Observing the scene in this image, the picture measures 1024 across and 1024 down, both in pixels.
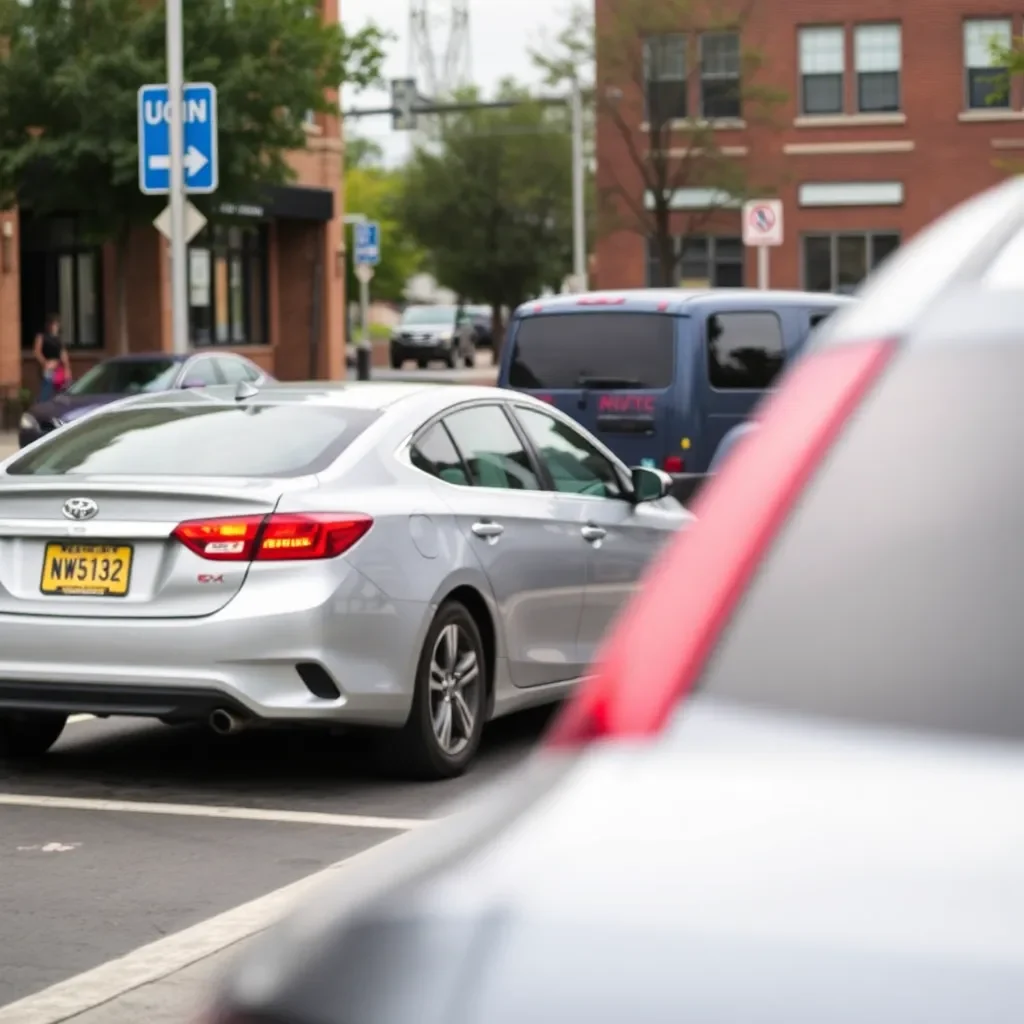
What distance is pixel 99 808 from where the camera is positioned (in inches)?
321

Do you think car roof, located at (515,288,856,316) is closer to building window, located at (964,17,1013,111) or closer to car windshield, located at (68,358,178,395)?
car windshield, located at (68,358,178,395)

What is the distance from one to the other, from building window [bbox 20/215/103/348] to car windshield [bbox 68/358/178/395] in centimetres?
1573

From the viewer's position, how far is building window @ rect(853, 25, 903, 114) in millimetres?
57000

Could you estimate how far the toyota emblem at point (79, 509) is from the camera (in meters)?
8.19

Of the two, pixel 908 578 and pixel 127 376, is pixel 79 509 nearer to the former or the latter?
pixel 908 578

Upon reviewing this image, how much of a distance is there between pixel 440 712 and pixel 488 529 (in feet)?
2.47

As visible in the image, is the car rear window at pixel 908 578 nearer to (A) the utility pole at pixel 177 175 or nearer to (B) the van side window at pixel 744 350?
(B) the van side window at pixel 744 350

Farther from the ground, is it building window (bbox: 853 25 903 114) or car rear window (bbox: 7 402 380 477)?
building window (bbox: 853 25 903 114)

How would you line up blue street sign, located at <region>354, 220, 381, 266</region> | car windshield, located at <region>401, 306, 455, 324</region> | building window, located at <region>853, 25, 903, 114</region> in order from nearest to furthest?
1. blue street sign, located at <region>354, 220, 381, 266</region>
2. building window, located at <region>853, 25, 903, 114</region>
3. car windshield, located at <region>401, 306, 455, 324</region>

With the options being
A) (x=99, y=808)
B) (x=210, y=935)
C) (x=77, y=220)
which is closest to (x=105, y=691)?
(x=99, y=808)

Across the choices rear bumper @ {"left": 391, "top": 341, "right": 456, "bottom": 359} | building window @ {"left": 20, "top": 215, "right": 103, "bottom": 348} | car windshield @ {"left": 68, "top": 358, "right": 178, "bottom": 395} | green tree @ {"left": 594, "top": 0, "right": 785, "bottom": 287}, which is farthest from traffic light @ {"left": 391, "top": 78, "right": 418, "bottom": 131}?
car windshield @ {"left": 68, "top": 358, "right": 178, "bottom": 395}

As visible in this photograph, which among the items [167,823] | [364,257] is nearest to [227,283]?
[364,257]

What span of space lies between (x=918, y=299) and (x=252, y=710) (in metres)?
6.25

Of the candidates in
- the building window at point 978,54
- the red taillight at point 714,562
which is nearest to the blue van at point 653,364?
the red taillight at point 714,562
